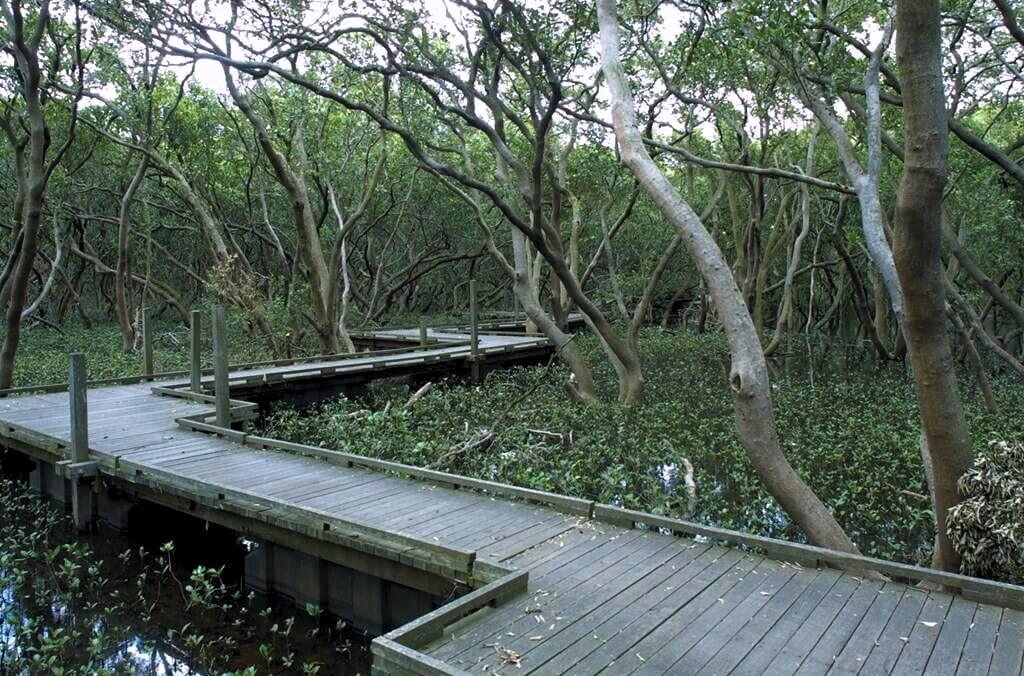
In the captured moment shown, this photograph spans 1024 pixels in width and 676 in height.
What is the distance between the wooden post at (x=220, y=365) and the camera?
9659 mm

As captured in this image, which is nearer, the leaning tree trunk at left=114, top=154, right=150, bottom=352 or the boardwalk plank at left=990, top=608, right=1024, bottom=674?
the boardwalk plank at left=990, top=608, right=1024, bottom=674

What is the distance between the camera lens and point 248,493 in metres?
6.90

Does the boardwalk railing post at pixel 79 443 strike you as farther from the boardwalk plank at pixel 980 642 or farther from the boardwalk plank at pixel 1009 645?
the boardwalk plank at pixel 1009 645

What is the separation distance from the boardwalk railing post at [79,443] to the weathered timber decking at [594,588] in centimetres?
42

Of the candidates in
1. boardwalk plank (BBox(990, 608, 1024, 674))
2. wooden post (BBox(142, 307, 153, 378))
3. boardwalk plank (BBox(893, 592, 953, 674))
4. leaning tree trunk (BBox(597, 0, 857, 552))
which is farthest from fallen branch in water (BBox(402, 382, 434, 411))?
boardwalk plank (BBox(990, 608, 1024, 674))

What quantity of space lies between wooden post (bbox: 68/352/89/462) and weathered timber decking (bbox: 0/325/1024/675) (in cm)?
43

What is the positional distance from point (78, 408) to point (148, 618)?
3.08 m

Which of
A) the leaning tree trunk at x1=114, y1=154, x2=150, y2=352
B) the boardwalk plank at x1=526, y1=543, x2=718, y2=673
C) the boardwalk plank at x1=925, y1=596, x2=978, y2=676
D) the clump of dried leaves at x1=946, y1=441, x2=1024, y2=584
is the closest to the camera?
the boardwalk plank at x1=925, y1=596, x2=978, y2=676

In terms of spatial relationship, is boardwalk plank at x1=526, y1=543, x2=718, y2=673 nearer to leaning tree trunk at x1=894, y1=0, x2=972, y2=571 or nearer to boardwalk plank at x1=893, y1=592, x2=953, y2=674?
boardwalk plank at x1=893, y1=592, x2=953, y2=674

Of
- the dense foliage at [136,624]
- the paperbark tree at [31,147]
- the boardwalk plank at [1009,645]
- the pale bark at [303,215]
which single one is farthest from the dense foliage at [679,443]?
the paperbark tree at [31,147]

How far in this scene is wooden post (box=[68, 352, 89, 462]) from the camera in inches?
329

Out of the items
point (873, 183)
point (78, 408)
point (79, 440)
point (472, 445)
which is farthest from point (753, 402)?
point (79, 440)

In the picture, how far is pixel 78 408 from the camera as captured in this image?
847 centimetres

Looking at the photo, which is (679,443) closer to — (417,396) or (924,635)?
(417,396)
